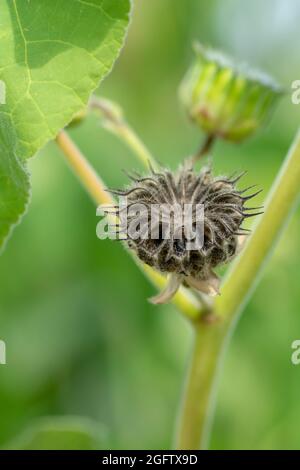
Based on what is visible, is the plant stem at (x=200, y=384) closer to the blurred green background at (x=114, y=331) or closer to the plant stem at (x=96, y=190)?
the plant stem at (x=96, y=190)

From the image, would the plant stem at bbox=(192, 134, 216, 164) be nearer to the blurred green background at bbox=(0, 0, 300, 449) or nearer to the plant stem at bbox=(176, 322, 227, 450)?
the plant stem at bbox=(176, 322, 227, 450)

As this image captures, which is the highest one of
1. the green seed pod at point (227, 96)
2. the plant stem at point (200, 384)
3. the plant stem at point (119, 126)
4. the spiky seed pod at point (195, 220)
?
the green seed pod at point (227, 96)

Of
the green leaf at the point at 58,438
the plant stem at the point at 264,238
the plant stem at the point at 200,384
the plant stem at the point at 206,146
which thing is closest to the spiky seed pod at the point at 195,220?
A: the plant stem at the point at 264,238

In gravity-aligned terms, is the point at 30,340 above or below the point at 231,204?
above

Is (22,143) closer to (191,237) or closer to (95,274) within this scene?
(191,237)

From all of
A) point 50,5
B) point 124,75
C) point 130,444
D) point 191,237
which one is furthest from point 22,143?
point 124,75

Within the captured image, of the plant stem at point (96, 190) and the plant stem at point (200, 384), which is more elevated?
the plant stem at point (96, 190)
